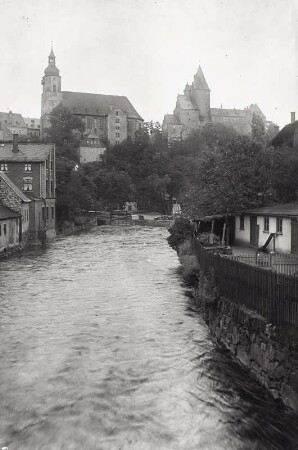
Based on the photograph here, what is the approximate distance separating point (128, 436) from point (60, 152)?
90670 mm

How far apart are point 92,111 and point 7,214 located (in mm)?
93428

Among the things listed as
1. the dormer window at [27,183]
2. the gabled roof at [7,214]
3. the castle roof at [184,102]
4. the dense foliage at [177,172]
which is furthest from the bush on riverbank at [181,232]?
the castle roof at [184,102]

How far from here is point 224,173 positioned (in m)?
32.8

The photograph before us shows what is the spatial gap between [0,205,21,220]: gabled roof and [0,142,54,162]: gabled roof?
1106 cm

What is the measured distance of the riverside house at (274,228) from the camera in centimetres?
2519

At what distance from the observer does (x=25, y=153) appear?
54875 mm

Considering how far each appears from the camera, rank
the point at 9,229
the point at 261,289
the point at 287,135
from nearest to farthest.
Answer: the point at 261,289 < the point at 287,135 < the point at 9,229

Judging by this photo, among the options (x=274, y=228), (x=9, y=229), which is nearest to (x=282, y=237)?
(x=274, y=228)

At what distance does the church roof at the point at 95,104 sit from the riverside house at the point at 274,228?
103962 millimetres

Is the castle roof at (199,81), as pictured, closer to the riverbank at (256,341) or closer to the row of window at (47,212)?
the row of window at (47,212)

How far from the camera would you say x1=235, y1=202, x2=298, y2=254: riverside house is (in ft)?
82.6

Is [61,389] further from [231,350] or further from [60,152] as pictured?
[60,152]

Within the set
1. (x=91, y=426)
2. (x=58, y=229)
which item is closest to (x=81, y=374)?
(x=91, y=426)

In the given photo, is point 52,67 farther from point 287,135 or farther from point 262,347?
point 262,347
